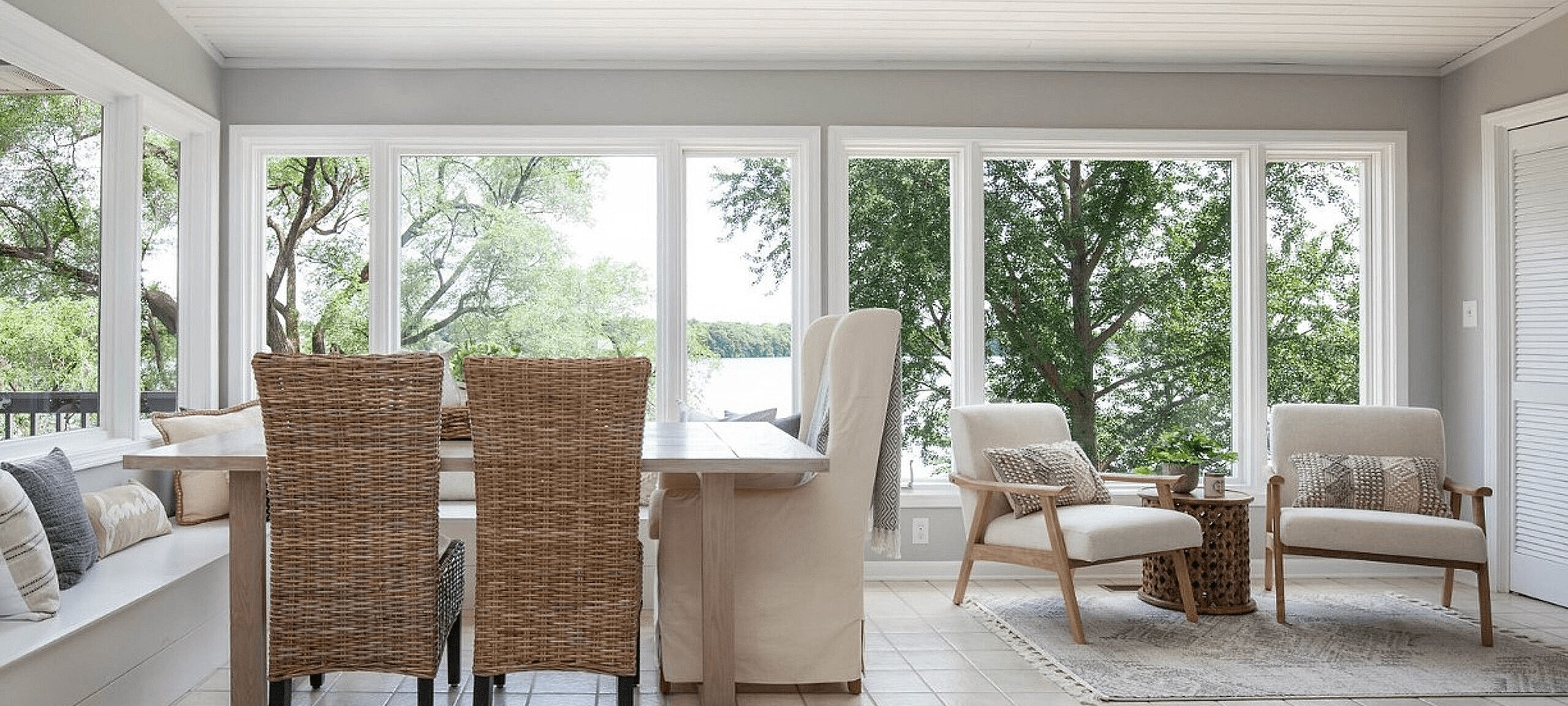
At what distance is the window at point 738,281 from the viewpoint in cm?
514

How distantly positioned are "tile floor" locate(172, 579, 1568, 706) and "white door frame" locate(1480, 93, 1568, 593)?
2.28 feet

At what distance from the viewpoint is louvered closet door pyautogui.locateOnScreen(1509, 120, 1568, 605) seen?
Answer: 454cm

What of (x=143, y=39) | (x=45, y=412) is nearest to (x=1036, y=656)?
(x=45, y=412)

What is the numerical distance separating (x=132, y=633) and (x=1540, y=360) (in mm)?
5319

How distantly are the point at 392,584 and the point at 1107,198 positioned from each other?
3.82 m

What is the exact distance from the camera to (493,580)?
9.23ft

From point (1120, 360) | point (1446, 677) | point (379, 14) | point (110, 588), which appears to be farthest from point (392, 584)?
point (1120, 360)

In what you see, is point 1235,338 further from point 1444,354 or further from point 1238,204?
point 1444,354

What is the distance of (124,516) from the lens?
3584 millimetres

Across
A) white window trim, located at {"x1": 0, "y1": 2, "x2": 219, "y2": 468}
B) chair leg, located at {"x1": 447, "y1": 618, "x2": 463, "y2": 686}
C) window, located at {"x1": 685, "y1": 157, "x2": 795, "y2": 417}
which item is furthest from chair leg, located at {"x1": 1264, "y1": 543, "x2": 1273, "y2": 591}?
white window trim, located at {"x1": 0, "y1": 2, "x2": 219, "y2": 468}

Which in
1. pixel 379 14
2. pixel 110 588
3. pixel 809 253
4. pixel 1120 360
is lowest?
pixel 110 588

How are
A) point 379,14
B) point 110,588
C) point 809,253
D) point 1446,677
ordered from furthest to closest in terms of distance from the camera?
point 809,253 < point 379,14 < point 1446,677 < point 110,588

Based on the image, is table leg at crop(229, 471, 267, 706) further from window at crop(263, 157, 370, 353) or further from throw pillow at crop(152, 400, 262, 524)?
window at crop(263, 157, 370, 353)

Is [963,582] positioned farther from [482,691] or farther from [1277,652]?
[482,691]
